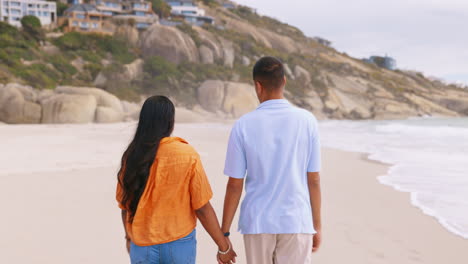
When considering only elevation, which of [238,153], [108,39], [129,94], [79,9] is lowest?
[129,94]

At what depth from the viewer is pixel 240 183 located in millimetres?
Result: 2182

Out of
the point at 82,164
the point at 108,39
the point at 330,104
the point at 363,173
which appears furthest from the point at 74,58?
the point at 363,173

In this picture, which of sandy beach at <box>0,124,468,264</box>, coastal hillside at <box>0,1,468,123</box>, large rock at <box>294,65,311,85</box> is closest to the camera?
sandy beach at <box>0,124,468,264</box>

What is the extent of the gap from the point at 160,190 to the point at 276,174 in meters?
0.62

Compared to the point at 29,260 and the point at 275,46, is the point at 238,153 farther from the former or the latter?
the point at 275,46

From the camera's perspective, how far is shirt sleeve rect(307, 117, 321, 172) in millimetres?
2098

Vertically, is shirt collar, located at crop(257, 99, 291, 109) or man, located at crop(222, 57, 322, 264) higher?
shirt collar, located at crop(257, 99, 291, 109)

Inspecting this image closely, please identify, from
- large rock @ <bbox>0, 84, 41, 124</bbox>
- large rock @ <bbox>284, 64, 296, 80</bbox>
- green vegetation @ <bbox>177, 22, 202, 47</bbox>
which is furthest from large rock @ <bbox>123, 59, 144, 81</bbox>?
large rock @ <bbox>284, 64, 296, 80</bbox>

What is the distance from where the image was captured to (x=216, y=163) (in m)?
9.79

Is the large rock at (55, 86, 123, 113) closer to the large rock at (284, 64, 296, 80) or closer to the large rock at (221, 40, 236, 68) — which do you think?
the large rock at (221, 40, 236, 68)

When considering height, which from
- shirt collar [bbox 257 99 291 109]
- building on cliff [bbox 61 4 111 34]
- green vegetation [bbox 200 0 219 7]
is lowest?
shirt collar [bbox 257 99 291 109]

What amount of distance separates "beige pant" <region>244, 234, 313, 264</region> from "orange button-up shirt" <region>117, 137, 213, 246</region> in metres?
0.38

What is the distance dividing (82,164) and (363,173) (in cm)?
648

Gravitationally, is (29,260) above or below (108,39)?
below
